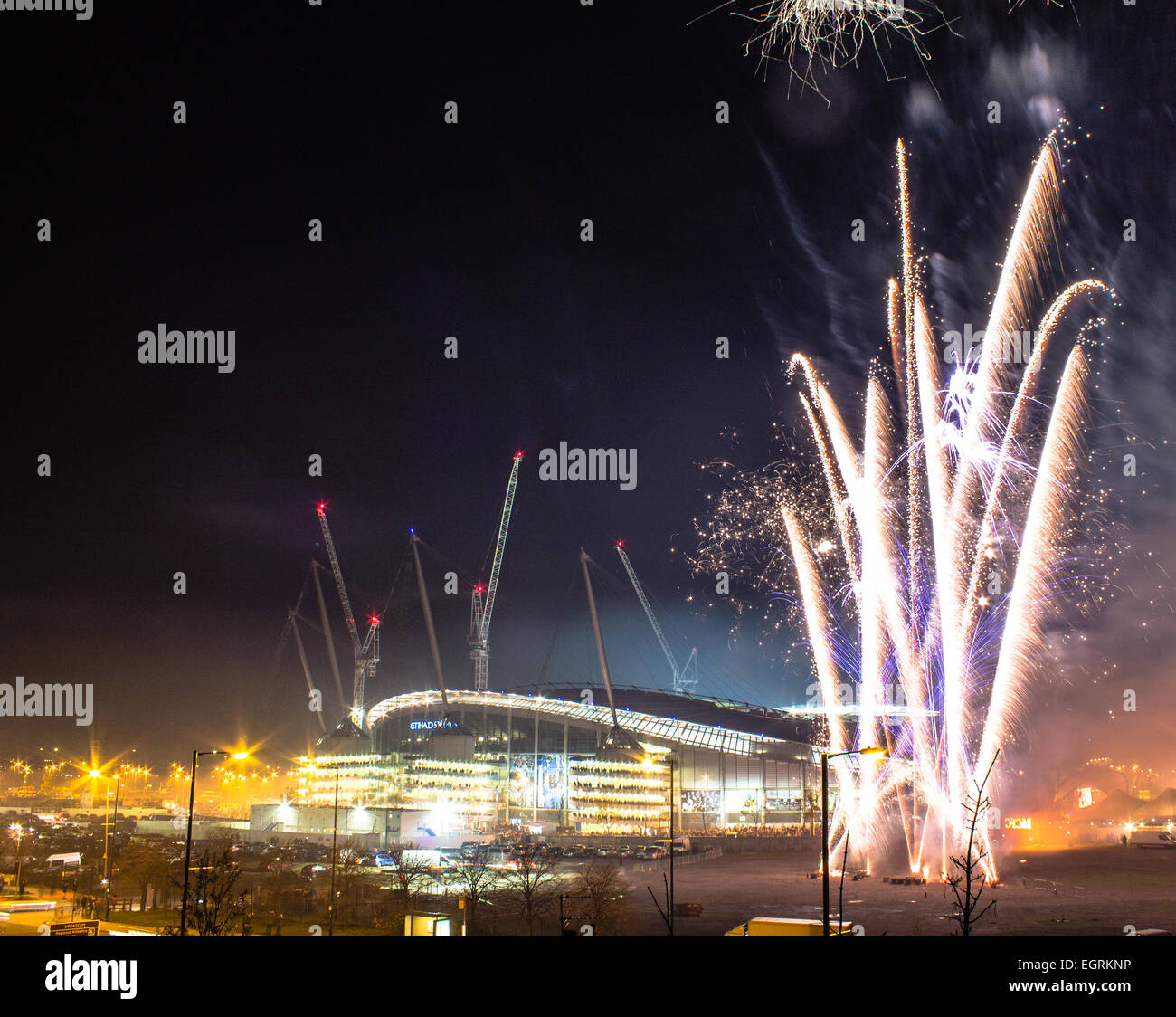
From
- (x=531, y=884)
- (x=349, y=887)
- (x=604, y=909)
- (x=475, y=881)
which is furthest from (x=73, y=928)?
(x=531, y=884)

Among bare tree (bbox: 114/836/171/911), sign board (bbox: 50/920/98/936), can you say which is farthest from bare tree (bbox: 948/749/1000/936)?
bare tree (bbox: 114/836/171/911)

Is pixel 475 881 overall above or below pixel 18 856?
above

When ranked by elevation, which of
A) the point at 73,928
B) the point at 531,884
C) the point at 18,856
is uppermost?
the point at 73,928

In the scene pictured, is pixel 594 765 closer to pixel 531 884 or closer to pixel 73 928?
pixel 531 884

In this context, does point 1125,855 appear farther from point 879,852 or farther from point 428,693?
point 428,693
